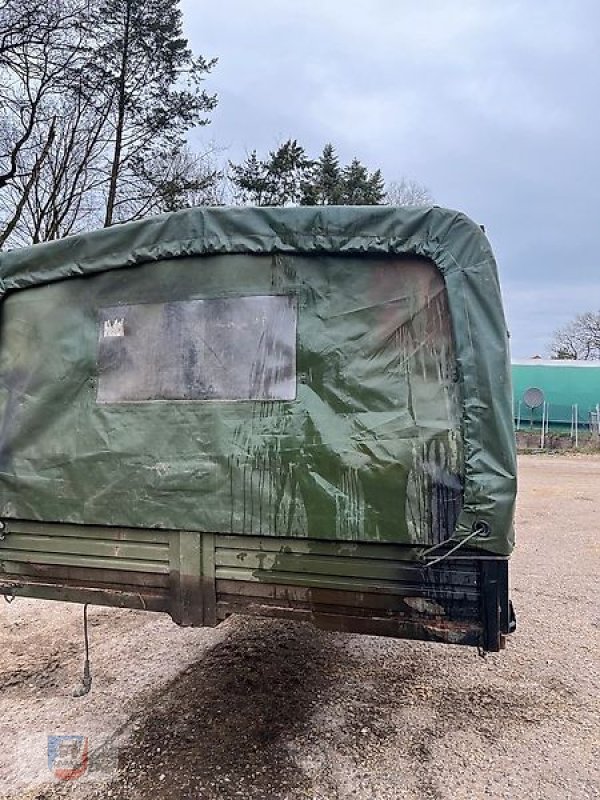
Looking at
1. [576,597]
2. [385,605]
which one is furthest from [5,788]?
[576,597]

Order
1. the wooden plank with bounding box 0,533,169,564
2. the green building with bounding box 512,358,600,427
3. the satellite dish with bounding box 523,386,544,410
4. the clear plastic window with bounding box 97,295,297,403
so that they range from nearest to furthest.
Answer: the clear plastic window with bounding box 97,295,297,403 < the wooden plank with bounding box 0,533,169,564 < the satellite dish with bounding box 523,386,544,410 < the green building with bounding box 512,358,600,427

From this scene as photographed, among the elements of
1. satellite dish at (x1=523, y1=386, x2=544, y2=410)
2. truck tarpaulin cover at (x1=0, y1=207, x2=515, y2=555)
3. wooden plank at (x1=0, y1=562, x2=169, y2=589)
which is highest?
satellite dish at (x1=523, y1=386, x2=544, y2=410)

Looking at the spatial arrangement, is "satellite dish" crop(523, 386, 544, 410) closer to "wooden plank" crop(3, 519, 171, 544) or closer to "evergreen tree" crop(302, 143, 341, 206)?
"evergreen tree" crop(302, 143, 341, 206)

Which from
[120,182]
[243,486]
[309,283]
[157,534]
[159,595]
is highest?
[120,182]

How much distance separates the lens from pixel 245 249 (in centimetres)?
237

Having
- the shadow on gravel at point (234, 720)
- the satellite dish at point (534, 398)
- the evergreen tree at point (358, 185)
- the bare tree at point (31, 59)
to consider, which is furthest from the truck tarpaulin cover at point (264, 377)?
the evergreen tree at point (358, 185)

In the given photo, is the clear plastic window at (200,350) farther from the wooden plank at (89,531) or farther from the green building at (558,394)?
the green building at (558,394)

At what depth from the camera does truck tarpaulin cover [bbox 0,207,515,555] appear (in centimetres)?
217

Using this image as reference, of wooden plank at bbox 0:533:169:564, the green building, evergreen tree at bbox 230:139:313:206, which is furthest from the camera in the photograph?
evergreen tree at bbox 230:139:313:206

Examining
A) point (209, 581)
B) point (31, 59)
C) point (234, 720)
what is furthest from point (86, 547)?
point (31, 59)

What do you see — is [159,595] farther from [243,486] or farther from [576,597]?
[576,597]

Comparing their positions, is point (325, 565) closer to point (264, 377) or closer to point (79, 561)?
point (264, 377)

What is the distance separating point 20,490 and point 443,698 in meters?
2.37

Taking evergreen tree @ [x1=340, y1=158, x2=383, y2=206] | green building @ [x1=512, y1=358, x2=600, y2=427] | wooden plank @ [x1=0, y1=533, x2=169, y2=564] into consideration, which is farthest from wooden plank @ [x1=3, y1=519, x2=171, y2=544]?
evergreen tree @ [x1=340, y1=158, x2=383, y2=206]
